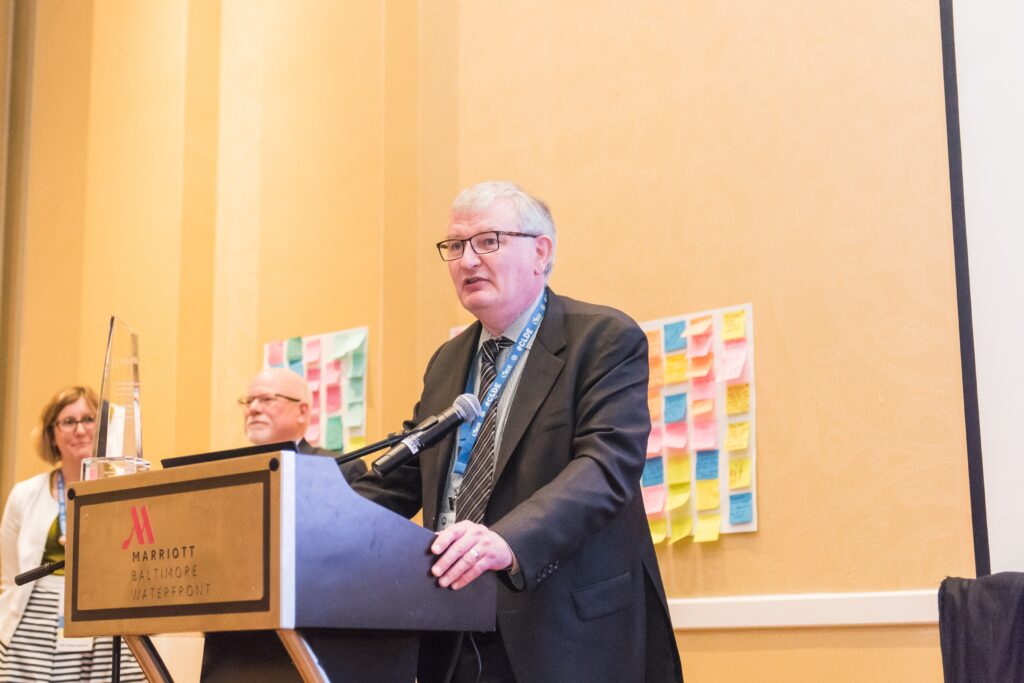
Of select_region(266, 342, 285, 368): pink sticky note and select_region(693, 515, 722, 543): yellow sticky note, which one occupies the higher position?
select_region(266, 342, 285, 368): pink sticky note

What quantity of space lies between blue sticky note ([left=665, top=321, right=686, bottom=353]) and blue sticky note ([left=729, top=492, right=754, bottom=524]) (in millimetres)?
479

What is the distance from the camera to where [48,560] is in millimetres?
4469

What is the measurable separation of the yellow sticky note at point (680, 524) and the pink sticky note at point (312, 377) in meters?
1.77

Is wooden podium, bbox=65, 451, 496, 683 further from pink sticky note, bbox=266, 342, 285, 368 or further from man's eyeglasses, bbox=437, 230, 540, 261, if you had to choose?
pink sticky note, bbox=266, 342, 285, 368

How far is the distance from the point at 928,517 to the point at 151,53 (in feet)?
13.7

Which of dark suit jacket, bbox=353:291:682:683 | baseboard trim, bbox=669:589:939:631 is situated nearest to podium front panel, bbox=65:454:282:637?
dark suit jacket, bbox=353:291:682:683

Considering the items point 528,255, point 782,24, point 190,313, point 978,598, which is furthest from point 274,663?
point 190,313

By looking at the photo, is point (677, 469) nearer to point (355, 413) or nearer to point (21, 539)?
point (355, 413)

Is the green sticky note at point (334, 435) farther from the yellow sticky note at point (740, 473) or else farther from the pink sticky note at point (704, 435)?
the yellow sticky note at point (740, 473)

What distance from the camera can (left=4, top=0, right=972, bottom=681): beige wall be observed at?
10.3ft

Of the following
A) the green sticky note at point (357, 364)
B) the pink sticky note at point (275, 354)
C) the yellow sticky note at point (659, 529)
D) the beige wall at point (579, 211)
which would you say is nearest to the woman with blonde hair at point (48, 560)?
the beige wall at point (579, 211)

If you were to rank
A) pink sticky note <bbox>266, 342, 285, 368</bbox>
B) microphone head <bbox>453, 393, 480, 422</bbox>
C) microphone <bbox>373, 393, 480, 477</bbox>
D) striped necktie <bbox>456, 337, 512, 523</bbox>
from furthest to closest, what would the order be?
pink sticky note <bbox>266, 342, 285, 368</bbox> < striped necktie <bbox>456, 337, 512, 523</bbox> < microphone head <bbox>453, 393, 480, 422</bbox> < microphone <bbox>373, 393, 480, 477</bbox>

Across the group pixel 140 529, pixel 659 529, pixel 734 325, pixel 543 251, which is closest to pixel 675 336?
pixel 734 325

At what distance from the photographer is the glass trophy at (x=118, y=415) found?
7.30 ft
